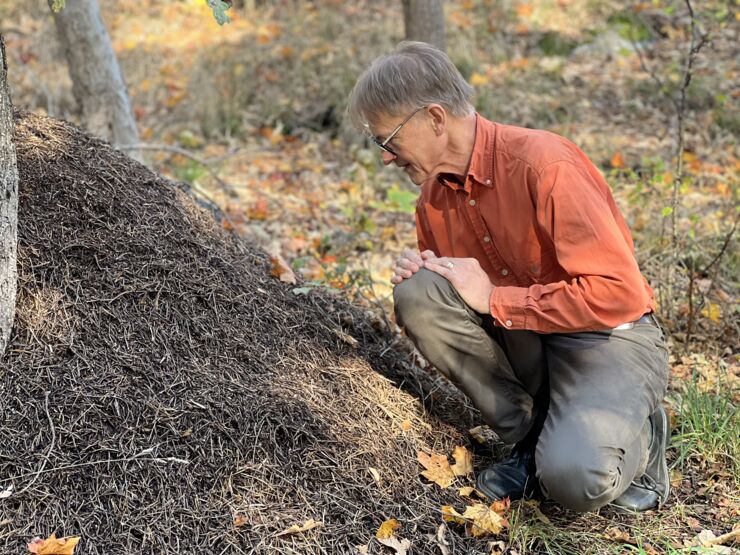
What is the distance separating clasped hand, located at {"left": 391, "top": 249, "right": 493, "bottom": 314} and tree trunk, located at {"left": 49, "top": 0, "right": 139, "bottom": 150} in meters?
2.85

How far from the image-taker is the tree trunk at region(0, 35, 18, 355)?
238 centimetres

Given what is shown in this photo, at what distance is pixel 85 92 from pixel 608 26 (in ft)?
19.8

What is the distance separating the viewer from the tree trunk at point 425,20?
5.52m

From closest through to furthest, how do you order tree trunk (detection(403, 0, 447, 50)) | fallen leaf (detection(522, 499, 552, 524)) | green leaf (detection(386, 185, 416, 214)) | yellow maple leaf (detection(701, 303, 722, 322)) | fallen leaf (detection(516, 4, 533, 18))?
fallen leaf (detection(522, 499, 552, 524)) → yellow maple leaf (detection(701, 303, 722, 322)) → green leaf (detection(386, 185, 416, 214)) → tree trunk (detection(403, 0, 447, 50)) → fallen leaf (detection(516, 4, 533, 18))

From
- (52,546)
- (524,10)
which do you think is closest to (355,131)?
(524,10)

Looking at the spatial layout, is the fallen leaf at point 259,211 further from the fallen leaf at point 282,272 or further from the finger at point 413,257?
the finger at point 413,257

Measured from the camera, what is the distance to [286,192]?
18.6 ft

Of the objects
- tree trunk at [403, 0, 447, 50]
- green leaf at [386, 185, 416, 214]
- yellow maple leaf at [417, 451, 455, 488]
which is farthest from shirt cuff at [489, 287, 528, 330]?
tree trunk at [403, 0, 447, 50]

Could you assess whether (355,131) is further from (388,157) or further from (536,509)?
(536,509)

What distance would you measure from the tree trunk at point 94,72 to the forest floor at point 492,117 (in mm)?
326

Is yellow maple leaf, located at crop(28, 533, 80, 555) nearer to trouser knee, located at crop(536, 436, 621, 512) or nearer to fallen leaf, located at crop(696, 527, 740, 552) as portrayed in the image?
trouser knee, located at crop(536, 436, 621, 512)

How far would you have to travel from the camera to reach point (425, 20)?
5535mm

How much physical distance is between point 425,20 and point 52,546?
4.62m

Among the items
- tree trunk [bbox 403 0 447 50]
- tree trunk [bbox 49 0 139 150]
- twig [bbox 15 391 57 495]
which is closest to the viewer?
twig [bbox 15 391 57 495]
